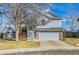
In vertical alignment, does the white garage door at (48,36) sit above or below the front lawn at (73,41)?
above

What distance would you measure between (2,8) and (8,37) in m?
0.92

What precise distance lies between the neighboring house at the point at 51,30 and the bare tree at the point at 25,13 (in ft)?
0.95

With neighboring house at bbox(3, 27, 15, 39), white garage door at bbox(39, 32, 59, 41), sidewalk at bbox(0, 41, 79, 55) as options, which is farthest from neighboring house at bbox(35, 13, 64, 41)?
neighboring house at bbox(3, 27, 15, 39)

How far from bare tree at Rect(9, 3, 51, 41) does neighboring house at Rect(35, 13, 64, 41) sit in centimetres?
29

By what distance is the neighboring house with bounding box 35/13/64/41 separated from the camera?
14844 millimetres

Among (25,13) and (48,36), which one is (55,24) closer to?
(48,36)

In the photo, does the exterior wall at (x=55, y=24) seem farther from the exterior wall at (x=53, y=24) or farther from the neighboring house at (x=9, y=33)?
the neighboring house at (x=9, y=33)

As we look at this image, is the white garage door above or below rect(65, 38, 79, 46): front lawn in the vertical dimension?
above

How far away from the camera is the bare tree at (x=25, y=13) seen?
48.6ft

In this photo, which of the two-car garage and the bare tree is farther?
the two-car garage

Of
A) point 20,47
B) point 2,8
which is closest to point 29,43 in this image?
point 20,47

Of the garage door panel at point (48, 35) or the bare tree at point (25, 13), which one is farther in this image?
the garage door panel at point (48, 35)

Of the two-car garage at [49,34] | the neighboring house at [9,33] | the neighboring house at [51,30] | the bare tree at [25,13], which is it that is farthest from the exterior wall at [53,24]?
the neighboring house at [9,33]

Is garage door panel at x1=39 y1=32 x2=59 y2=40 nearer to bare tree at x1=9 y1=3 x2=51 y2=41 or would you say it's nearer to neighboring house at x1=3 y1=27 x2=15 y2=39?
bare tree at x1=9 y1=3 x2=51 y2=41
